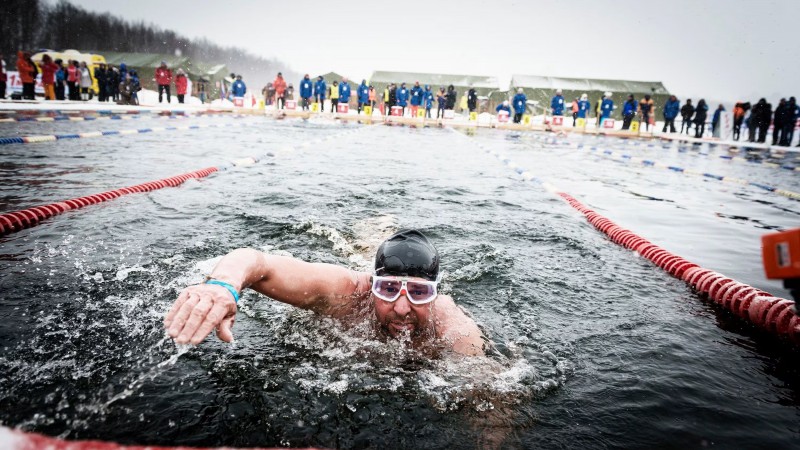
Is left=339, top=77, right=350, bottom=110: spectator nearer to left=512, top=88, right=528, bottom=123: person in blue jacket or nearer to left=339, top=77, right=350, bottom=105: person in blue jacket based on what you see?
left=339, top=77, right=350, bottom=105: person in blue jacket

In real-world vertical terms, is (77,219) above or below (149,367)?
above

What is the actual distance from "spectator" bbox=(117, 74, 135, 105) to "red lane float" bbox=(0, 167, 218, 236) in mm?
20244

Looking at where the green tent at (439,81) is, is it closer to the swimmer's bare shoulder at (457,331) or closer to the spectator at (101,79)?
the spectator at (101,79)

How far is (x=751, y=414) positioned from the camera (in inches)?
94.7

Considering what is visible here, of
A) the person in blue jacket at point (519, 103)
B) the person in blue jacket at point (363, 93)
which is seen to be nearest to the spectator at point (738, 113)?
the person in blue jacket at point (519, 103)

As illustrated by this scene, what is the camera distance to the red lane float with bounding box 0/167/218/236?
4.30 metres

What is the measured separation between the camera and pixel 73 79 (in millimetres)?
21688

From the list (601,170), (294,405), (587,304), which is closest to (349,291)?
(294,405)

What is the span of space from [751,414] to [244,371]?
9.25 ft

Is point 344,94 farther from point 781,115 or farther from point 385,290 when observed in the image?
point 385,290

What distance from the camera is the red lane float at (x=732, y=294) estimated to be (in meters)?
3.27

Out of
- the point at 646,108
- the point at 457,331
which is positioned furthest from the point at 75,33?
the point at 457,331

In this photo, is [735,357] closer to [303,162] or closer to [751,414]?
[751,414]

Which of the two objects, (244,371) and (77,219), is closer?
(244,371)
